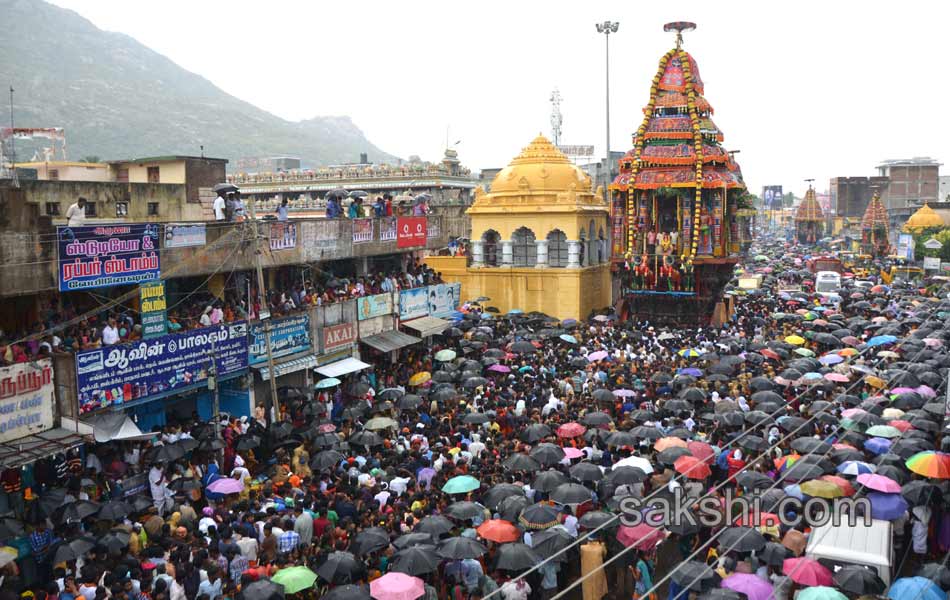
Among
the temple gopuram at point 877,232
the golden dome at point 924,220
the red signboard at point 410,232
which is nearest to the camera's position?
the red signboard at point 410,232

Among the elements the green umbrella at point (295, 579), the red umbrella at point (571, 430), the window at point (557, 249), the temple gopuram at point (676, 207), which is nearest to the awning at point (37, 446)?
the green umbrella at point (295, 579)

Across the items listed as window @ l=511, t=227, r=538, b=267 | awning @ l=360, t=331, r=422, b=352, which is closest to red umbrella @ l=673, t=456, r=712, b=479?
awning @ l=360, t=331, r=422, b=352

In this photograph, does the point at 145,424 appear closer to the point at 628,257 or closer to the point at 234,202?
the point at 234,202

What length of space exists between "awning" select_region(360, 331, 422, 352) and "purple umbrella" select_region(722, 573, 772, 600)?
1445 cm

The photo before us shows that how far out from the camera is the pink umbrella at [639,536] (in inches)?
440

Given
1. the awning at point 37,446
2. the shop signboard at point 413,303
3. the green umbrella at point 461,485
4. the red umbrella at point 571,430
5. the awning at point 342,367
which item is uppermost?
the shop signboard at point 413,303

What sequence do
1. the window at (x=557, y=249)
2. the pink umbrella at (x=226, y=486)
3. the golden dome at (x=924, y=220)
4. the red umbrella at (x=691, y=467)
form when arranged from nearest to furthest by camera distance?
the pink umbrella at (x=226, y=486) < the red umbrella at (x=691, y=467) < the window at (x=557, y=249) < the golden dome at (x=924, y=220)

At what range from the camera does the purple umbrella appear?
923cm

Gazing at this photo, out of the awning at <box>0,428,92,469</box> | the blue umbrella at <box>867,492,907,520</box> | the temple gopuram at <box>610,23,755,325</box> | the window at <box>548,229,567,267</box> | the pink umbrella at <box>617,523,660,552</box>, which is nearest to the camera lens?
the pink umbrella at <box>617,523,660,552</box>

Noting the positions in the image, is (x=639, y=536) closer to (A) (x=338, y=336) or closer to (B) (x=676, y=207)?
(A) (x=338, y=336)

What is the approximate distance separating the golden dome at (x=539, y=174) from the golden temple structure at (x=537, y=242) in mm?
42

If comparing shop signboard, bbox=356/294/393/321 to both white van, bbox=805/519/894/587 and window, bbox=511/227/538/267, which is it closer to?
window, bbox=511/227/538/267

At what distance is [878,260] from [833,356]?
4820 centimetres

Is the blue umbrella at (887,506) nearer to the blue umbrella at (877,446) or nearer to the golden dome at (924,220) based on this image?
the blue umbrella at (877,446)
